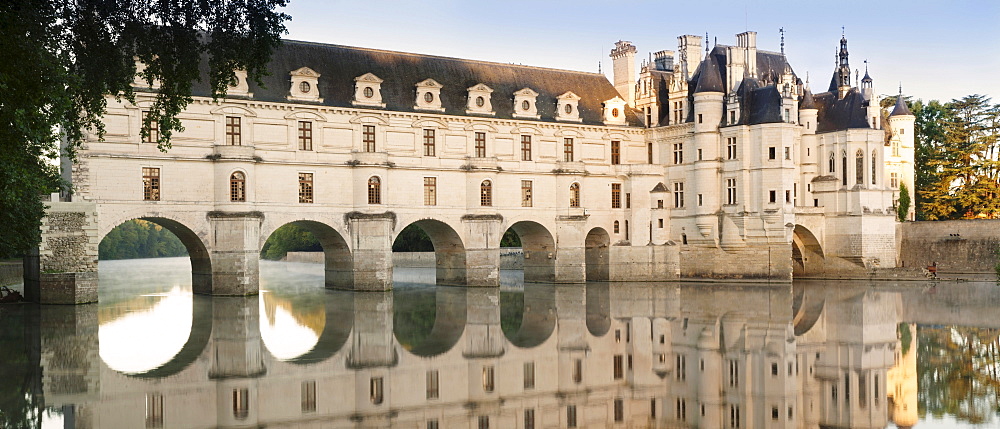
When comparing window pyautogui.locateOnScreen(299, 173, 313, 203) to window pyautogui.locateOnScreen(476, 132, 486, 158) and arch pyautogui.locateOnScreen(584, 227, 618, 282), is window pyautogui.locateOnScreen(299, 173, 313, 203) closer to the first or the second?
window pyautogui.locateOnScreen(476, 132, 486, 158)

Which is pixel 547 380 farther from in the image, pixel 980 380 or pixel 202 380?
pixel 980 380

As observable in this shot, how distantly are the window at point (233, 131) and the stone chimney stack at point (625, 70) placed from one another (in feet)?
71.7

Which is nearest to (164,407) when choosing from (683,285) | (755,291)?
(755,291)

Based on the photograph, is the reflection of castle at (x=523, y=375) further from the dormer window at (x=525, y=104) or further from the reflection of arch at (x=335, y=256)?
the dormer window at (x=525, y=104)

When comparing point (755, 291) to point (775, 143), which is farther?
point (775, 143)

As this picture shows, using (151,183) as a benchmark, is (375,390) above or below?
below

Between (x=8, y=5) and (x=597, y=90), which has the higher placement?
(x=597, y=90)

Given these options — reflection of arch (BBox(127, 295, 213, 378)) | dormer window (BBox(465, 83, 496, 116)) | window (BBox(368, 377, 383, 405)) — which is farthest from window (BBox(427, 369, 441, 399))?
dormer window (BBox(465, 83, 496, 116))

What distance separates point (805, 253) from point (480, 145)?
1900cm

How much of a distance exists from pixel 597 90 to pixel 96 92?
1407 inches

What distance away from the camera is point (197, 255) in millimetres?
38562

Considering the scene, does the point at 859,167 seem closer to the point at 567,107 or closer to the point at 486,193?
the point at 567,107

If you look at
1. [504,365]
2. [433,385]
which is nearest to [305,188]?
[504,365]

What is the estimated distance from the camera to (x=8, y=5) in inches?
545
